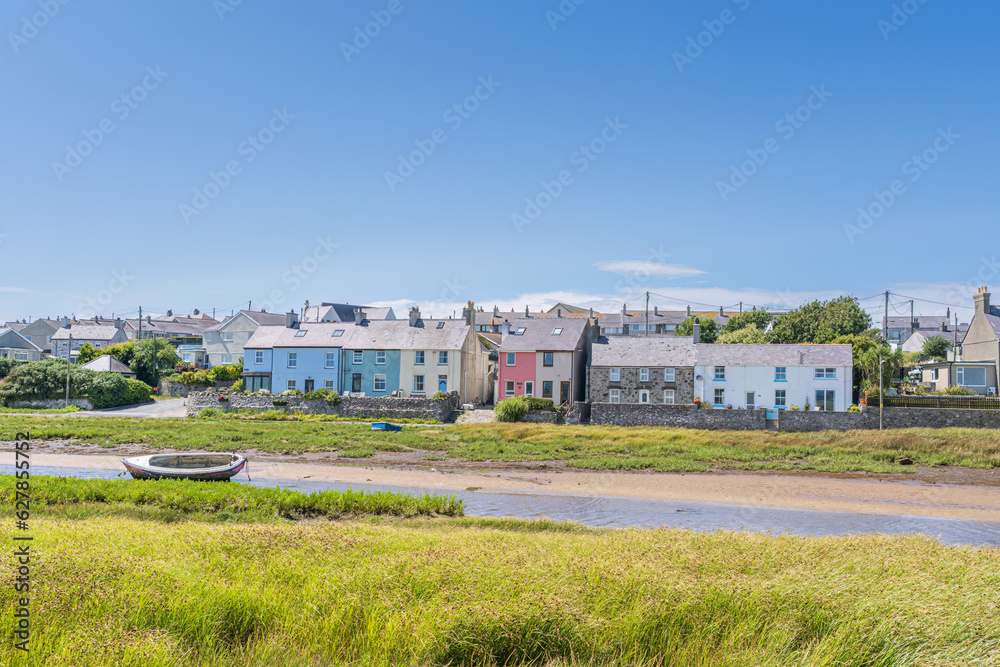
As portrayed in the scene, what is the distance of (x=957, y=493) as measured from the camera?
2972 centimetres

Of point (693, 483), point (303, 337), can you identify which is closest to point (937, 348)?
point (693, 483)

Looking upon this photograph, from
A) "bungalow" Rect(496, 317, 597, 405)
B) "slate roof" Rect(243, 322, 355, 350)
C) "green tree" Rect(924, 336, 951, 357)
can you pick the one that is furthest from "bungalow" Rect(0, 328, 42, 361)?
"green tree" Rect(924, 336, 951, 357)

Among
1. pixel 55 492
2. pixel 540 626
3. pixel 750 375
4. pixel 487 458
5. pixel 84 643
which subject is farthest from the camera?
pixel 750 375

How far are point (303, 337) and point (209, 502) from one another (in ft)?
163

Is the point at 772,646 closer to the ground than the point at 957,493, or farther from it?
farther from it

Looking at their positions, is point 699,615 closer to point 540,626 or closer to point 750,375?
point 540,626

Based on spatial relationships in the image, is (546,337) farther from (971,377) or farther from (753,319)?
(753,319)

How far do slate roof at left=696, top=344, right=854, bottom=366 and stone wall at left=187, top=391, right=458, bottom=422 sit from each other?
22.8 m

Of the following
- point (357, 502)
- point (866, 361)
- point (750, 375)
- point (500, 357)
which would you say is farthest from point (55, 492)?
point (866, 361)

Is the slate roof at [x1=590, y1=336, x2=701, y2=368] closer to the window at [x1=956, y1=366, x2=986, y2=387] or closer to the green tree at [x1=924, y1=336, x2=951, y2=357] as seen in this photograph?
the window at [x1=956, y1=366, x2=986, y2=387]

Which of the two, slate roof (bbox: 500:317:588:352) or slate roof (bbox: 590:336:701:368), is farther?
slate roof (bbox: 500:317:588:352)

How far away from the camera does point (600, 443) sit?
141 ft

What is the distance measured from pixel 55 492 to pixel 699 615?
64.5 feet

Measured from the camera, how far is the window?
2388 inches
